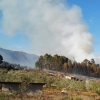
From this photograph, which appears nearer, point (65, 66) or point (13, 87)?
point (13, 87)

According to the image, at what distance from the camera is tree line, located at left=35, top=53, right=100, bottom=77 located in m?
95.8

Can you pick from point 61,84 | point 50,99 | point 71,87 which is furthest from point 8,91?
point 61,84

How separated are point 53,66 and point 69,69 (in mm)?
6972

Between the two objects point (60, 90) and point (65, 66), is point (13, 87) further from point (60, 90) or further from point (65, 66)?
point (65, 66)

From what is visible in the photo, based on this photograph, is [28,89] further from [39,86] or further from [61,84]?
[61,84]

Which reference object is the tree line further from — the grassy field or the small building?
the small building

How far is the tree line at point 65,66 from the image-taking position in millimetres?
95812

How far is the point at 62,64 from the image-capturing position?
317ft

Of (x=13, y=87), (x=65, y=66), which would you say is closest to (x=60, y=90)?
(x=13, y=87)

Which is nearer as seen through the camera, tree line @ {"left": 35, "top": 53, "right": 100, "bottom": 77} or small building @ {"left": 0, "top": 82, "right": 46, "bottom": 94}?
small building @ {"left": 0, "top": 82, "right": 46, "bottom": 94}

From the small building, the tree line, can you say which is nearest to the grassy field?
the small building

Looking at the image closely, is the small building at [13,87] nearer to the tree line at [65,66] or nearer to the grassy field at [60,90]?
A: the grassy field at [60,90]

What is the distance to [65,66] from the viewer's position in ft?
307

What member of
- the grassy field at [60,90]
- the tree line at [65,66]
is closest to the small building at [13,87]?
the grassy field at [60,90]
